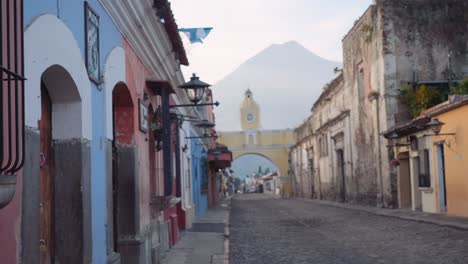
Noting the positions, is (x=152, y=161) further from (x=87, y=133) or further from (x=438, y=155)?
(x=438, y=155)

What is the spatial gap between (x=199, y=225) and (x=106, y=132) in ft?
36.4

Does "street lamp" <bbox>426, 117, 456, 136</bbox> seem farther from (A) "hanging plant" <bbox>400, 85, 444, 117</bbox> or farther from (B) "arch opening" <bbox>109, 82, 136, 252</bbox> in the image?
(B) "arch opening" <bbox>109, 82, 136, 252</bbox>

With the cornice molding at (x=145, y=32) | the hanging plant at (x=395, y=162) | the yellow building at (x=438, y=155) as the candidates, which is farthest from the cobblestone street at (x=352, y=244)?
the hanging plant at (x=395, y=162)

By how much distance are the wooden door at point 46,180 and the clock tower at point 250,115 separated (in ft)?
199

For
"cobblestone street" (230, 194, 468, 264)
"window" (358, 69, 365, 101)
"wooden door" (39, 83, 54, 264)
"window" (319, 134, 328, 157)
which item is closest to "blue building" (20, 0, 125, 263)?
"wooden door" (39, 83, 54, 264)

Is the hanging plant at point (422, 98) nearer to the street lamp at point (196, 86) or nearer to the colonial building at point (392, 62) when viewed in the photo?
the colonial building at point (392, 62)

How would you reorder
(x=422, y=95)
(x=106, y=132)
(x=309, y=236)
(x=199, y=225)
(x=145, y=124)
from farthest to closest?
(x=422, y=95)
(x=199, y=225)
(x=309, y=236)
(x=145, y=124)
(x=106, y=132)

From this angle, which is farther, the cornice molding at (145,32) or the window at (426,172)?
the window at (426,172)

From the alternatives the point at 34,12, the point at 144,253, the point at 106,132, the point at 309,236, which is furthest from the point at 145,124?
the point at 309,236

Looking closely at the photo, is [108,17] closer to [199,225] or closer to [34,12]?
[34,12]

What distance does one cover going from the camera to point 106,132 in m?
6.00

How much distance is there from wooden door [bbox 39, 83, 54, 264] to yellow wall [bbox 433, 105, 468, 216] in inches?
488

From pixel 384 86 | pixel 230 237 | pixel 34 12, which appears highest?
pixel 384 86

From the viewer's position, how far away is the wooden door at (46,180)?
4750 mm
